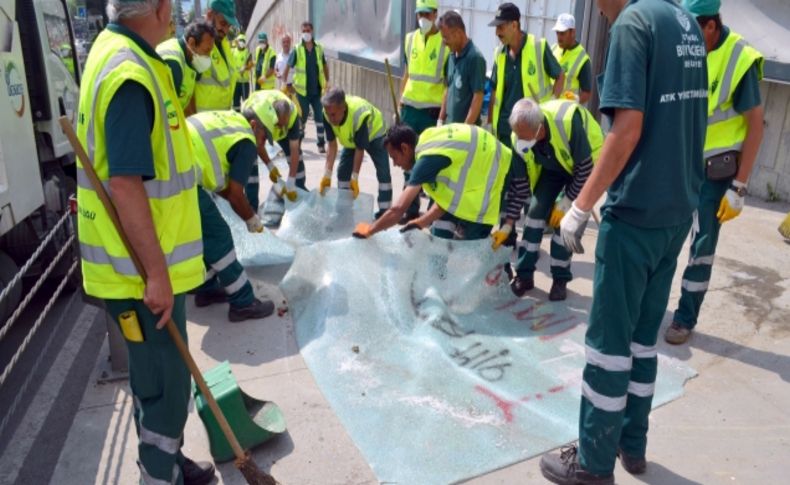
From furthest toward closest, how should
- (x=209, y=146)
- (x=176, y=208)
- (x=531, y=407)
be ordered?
(x=209, y=146), (x=531, y=407), (x=176, y=208)

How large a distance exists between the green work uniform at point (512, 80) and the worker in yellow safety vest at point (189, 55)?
Answer: 7.90 feet

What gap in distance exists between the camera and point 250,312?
4.20 meters

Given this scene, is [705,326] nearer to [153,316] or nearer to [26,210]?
[153,316]

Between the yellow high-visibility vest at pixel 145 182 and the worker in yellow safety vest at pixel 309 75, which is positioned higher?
the yellow high-visibility vest at pixel 145 182

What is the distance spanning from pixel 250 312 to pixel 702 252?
8.68 ft

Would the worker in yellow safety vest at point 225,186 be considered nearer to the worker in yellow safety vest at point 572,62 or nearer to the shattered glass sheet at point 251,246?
the shattered glass sheet at point 251,246

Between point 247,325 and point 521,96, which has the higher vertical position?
point 521,96

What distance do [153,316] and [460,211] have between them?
2.42 meters

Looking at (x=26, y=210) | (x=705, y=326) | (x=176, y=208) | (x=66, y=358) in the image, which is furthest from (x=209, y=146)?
(x=705, y=326)

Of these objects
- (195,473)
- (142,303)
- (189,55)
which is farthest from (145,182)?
(189,55)

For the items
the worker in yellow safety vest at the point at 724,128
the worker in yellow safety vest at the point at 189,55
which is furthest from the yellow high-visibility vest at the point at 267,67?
the worker in yellow safety vest at the point at 724,128

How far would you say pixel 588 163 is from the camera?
13.6ft

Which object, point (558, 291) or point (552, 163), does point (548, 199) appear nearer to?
point (552, 163)

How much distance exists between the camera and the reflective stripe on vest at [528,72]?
5477 mm
